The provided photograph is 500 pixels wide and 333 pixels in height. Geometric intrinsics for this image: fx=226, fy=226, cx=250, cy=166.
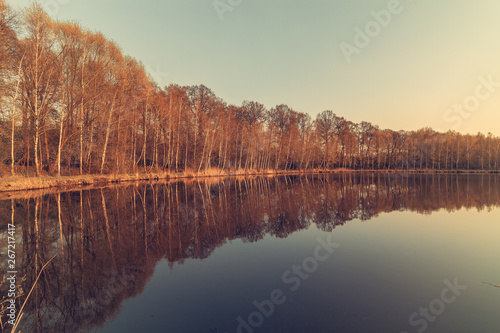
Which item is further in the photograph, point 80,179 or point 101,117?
point 101,117

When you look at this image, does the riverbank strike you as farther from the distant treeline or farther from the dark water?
the dark water

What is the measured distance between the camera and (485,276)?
534 centimetres

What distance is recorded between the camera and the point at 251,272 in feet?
18.0

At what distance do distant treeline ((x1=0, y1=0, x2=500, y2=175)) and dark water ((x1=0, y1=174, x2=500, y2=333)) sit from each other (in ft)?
43.8

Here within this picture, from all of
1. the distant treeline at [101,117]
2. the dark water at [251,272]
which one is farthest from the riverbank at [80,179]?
the dark water at [251,272]

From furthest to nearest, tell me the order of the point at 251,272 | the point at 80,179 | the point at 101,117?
the point at 101,117, the point at 80,179, the point at 251,272

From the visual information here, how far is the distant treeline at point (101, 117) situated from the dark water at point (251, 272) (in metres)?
13.4

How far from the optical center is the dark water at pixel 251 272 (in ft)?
11.9

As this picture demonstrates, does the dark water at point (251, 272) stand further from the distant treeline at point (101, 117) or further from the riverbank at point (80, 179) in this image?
the distant treeline at point (101, 117)

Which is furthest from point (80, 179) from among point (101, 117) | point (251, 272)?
point (251, 272)

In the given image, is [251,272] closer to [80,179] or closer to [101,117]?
[80,179]

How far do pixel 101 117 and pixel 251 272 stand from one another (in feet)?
83.6

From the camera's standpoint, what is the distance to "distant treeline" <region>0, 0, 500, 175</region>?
18.4 meters

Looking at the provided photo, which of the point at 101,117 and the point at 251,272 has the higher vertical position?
the point at 101,117
